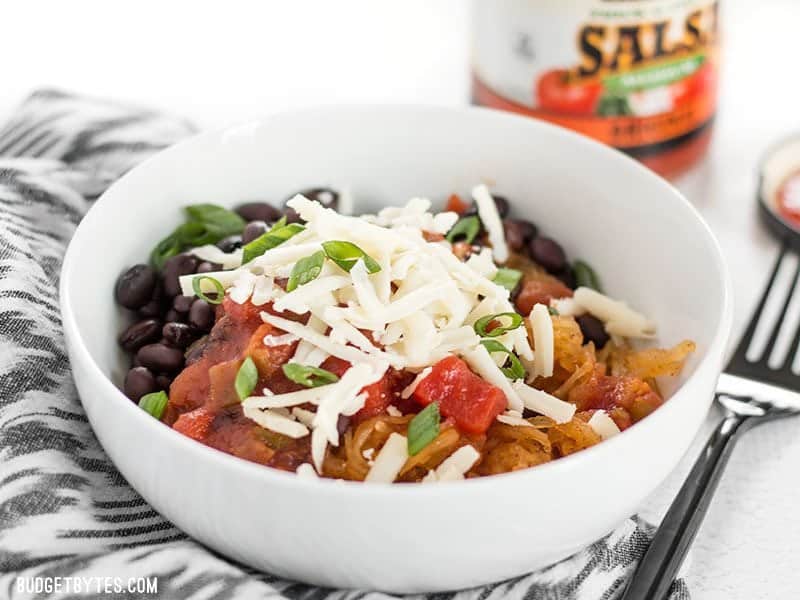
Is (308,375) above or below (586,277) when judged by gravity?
above

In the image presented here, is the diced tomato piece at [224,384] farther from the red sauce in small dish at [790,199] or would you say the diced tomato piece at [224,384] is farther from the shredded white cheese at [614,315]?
the red sauce in small dish at [790,199]

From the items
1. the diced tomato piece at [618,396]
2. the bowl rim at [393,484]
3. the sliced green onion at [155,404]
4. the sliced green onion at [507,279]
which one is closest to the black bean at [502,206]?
the bowl rim at [393,484]

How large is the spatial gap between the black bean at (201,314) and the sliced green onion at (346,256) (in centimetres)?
27

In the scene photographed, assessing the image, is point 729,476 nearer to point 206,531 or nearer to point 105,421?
point 206,531

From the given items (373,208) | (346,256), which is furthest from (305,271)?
(373,208)

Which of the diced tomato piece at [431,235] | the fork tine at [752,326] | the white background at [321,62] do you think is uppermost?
the diced tomato piece at [431,235]

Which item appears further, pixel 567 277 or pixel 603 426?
pixel 567 277

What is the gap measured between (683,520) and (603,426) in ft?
0.75

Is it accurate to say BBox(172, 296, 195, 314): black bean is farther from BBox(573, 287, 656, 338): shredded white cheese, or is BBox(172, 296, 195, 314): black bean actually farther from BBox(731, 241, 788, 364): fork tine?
BBox(731, 241, 788, 364): fork tine

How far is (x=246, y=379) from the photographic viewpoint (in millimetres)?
1793

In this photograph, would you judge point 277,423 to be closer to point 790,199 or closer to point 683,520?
point 683,520

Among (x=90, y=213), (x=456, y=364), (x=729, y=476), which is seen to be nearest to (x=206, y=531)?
(x=456, y=364)

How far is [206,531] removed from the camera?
67.5 inches

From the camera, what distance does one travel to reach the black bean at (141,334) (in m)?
2.09
